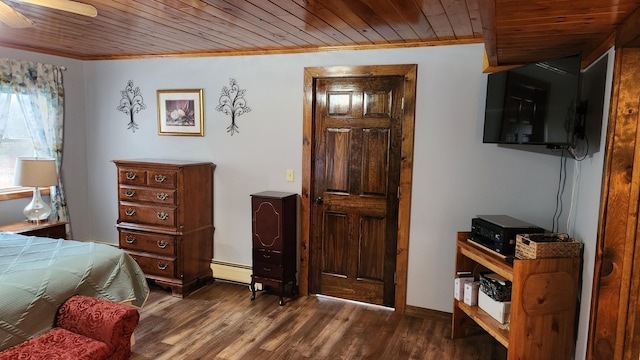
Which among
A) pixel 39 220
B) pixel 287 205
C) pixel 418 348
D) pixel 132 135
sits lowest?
pixel 418 348

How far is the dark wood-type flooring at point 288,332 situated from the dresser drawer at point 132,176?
105 centimetres

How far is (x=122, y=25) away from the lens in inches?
116

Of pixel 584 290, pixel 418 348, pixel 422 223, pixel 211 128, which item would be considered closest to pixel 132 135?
pixel 211 128

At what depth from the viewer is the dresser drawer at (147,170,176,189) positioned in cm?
361

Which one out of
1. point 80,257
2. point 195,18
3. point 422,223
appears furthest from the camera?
point 422,223

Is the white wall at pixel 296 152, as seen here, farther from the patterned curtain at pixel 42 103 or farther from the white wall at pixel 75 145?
the patterned curtain at pixel 42 103

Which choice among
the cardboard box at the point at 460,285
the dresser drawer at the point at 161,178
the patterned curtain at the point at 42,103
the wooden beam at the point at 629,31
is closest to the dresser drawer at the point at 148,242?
the dresser drawer at the point at 161,178

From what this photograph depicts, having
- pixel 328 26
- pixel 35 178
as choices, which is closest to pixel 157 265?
pixel 35 178

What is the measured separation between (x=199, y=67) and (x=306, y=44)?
1.19m

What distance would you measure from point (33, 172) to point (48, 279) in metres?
1.85

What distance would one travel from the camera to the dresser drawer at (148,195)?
3.64 m

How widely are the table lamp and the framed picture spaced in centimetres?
105

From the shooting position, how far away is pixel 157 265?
3.73 meters

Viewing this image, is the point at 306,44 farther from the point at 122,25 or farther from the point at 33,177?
the point at 33,177
